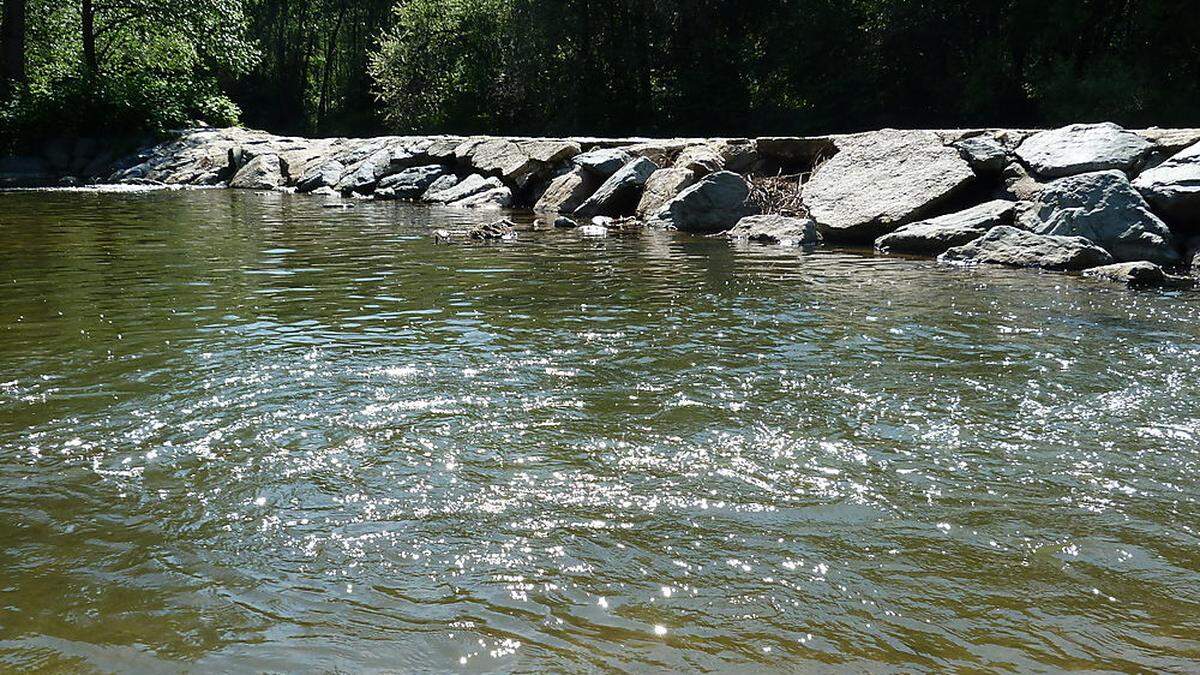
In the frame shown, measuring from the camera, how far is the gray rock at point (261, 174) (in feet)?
67.9

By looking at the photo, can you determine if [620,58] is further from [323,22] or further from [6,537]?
[6,537]

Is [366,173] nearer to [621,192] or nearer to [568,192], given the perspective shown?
[568,192]

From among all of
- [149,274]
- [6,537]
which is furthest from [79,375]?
[149,274]

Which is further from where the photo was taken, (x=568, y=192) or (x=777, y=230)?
(x=568, y=192)

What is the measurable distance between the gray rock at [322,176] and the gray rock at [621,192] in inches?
296

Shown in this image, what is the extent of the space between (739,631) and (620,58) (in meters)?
29.9

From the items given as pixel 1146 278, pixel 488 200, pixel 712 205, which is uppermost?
pixel 712 205

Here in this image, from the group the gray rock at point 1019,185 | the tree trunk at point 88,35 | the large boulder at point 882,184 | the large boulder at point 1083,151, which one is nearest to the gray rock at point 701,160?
the large boulder at point 882,184

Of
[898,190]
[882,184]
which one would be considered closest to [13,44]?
[882,184]

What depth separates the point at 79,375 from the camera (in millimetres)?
5062

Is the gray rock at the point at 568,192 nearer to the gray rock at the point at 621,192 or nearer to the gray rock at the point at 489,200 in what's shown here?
the gray rock at the point at 621,192

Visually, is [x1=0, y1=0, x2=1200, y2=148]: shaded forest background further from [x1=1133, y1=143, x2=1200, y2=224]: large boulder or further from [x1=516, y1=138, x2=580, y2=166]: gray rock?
[x1=1133, y1=143, x2=1200, y2=224]: large boulder

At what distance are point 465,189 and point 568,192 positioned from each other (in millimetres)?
2864

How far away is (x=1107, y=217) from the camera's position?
9.73 metres
